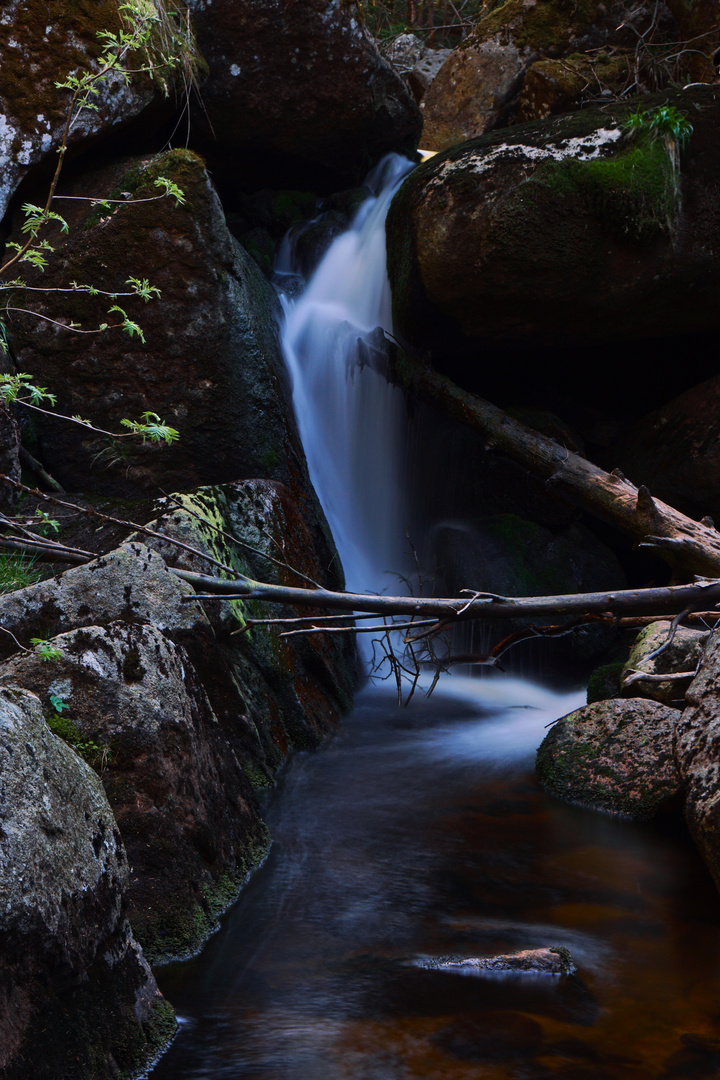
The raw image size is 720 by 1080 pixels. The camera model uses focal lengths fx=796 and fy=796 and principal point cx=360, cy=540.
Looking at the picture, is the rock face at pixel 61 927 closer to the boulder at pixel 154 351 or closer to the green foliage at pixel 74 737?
the green foliage at pixel 74 737

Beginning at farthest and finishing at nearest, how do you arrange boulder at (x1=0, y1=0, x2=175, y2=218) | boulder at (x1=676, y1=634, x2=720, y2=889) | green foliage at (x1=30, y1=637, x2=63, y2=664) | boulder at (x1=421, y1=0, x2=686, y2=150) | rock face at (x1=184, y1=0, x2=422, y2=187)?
boulder at (x1=421, y1=0, x2=686, y2=150), rock face at (x1=184, y1=0, x2=422, y2=187), boulder at (x1=0, y1=0, x2=175, y2=218), boulder at (x1=676, y1=634, x2=720, y2=889), green foliage at (x1=30, y1=637, x2=63, y2=664)

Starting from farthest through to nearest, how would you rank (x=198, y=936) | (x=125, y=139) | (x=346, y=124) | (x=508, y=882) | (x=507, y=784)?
(x=346, y=124), (x=125, y=139), (x=507, y=784), (x=508, y=882), (x=198, y=936)

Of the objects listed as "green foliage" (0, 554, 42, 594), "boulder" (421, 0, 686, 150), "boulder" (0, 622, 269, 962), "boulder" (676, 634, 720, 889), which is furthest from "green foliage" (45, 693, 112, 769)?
"boulder" (421, 0, 686, 150)

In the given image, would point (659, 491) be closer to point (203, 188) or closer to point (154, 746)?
point (203, 188)

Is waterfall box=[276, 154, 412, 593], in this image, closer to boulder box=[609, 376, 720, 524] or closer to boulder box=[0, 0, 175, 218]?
boulder box=[609, 376, 720, 524]

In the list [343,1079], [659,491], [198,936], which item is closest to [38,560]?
[198,936]

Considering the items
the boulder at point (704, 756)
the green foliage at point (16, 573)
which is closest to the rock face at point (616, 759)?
the boulder at point (704, 756)

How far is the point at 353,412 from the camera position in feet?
25.2

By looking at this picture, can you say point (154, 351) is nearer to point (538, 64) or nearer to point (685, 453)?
point (685, 453)

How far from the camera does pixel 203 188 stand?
5.93m

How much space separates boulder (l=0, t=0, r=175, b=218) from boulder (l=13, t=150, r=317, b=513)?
18.1 inches

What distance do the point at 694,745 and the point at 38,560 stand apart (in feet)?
11.6

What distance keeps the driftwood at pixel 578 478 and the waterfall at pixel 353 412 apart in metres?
0.49

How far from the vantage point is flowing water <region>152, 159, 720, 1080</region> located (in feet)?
7.18
